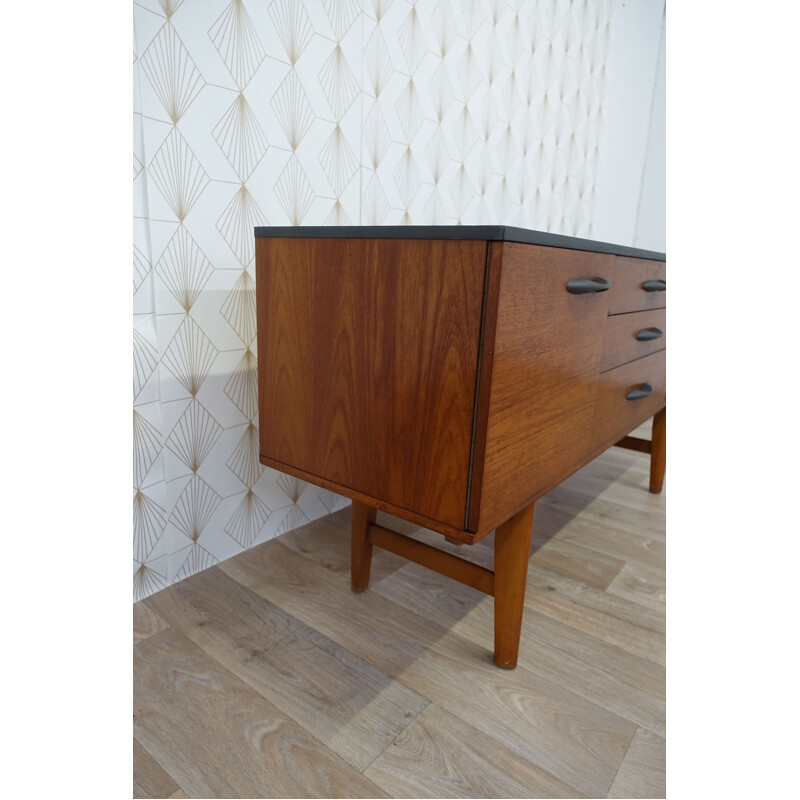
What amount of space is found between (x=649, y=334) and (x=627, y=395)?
0.49ft

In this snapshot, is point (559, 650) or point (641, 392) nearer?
point (559, 650)

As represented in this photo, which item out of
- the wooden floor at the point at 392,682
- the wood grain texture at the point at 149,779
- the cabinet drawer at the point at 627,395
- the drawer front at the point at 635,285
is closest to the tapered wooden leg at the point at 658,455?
the cabinet drawer at the point at 627,395

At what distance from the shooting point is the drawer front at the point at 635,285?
106 centimetres

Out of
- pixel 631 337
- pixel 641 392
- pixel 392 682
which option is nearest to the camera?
pixel 392 682

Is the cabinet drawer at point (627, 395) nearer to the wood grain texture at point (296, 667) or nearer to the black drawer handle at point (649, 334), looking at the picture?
the black drawer handle at point (649, 334)

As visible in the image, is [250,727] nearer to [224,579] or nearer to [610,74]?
[224,579]

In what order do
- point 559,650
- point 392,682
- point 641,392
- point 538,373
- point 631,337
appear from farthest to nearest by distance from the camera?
point 641,392
point 631,337
point 559,650
point 392,682
point 538,373

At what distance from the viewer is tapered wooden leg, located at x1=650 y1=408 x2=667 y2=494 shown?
1.82 meters

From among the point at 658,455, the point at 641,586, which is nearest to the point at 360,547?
the point at 641,586

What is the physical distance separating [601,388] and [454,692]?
0.60 m

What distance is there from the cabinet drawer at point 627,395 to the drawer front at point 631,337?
2cm

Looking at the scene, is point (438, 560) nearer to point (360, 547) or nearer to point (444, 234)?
point (360, 547)

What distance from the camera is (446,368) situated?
0.78 m
